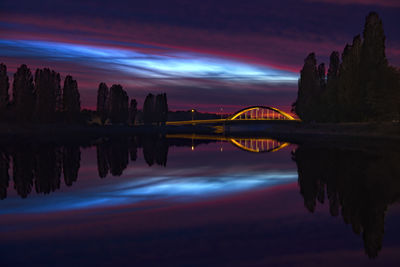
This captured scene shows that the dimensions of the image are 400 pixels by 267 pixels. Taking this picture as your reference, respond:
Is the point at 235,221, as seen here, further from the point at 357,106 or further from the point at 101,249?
the point at 357,106

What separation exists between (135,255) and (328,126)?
77.7m

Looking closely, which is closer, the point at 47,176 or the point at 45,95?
the point at 47,176

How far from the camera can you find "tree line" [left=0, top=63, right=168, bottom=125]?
79.9 metres

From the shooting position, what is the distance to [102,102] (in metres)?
117

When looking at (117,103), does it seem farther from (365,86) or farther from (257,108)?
(365,86)

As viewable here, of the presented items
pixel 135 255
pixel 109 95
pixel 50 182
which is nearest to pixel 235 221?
pixel 135 255

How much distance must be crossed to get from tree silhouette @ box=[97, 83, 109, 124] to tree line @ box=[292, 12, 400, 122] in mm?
63239

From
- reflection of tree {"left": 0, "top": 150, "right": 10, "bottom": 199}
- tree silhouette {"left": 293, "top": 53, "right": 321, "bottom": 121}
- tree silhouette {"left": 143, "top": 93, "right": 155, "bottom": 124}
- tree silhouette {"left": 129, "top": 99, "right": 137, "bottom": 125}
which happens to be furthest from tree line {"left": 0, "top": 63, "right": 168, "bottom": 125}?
reflection of tree {"left": 0, "top": 150, "right": 10, "bottom": 199}

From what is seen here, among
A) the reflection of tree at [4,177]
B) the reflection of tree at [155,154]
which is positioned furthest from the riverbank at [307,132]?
the reflection of tree at [4,177]

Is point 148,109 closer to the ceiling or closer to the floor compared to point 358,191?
closer to the ceiling

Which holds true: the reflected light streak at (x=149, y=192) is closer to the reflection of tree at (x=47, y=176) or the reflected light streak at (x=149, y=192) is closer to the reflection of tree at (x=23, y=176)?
the reflection of tree at (x=47, y=176)

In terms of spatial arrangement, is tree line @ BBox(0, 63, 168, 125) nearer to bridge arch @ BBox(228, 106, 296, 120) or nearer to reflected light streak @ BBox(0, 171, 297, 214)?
bridge arch @ BBox(228, 106, 296, 120)

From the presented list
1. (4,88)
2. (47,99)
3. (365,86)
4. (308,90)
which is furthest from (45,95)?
(365,86)

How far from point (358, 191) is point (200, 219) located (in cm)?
717
